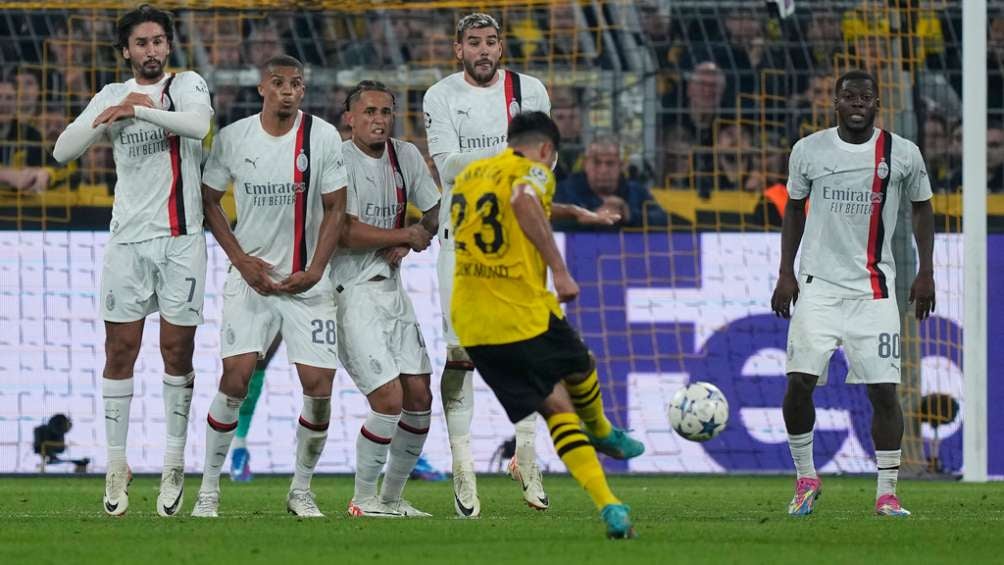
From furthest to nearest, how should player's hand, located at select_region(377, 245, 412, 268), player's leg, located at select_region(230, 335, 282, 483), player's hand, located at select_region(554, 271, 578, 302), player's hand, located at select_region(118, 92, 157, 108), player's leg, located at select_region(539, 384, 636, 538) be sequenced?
player's leg, located at select_region(230, 335, 282, 483)
player's hand, located at select_region(377, 245, 412, 268)
player's hand, located at select_region(118, 92, 157, 108)
player's leg, located at select_region(539, 384, 636, 538)
player's hand, located at select_region(554, 271, 578, 302)

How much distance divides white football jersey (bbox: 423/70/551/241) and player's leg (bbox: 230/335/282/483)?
11.5ft

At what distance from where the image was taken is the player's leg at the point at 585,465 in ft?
22.9

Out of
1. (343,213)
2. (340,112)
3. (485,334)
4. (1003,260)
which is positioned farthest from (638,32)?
(485,334)

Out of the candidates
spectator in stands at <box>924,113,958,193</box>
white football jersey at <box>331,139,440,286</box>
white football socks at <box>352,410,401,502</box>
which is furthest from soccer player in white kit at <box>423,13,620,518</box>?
spectator in stands at <box>924,113,958,193</box>

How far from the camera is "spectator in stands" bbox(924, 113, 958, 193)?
1429 centimetres

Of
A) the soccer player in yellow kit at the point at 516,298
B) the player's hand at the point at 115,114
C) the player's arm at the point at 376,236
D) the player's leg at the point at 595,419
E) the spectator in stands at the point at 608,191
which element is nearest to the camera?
the soccer player in yellow kit at the point at 516,298

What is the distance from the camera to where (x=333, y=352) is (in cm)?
871

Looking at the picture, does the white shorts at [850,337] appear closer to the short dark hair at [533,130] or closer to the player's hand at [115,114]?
the short dark hair at [533,130]

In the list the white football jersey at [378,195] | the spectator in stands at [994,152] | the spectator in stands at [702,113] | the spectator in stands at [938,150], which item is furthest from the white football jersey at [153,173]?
the spectator in stands at [994,152]

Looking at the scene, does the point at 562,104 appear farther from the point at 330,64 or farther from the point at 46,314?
the point at 46,314

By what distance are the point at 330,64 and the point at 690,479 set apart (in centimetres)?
478

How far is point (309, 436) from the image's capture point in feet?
29.2

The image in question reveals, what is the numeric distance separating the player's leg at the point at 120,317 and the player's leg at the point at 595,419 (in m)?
2.41

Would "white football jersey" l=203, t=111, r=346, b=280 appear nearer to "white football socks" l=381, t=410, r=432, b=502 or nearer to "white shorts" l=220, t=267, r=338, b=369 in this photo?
"white shorts" l=220, t=267, r=338, b=369
